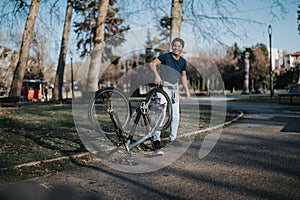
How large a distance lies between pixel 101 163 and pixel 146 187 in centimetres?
138

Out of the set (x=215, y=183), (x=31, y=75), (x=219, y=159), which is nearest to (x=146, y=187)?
(x=215, y=183)

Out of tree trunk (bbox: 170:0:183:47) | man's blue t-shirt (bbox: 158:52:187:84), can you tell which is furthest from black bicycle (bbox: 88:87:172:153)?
tree trunk (bbox: 170:0:183:47)

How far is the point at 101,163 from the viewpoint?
4695 millimetres

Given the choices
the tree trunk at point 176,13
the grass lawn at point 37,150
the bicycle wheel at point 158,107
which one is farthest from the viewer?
the tree trunk at point 176,13

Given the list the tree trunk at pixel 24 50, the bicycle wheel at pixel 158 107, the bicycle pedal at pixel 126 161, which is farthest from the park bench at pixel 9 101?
the bicycle pedal at pixel 126 161

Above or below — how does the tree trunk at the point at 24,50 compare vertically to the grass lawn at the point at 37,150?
above

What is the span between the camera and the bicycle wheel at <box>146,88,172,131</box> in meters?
5.22

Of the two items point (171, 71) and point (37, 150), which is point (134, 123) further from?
point (37, 150)

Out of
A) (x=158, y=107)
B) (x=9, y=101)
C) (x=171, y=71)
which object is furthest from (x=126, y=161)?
(x=9, y=101)

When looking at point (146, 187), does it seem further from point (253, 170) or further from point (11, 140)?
point (11, 140)

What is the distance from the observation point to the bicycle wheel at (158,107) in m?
5.22

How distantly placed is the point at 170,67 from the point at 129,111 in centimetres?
123

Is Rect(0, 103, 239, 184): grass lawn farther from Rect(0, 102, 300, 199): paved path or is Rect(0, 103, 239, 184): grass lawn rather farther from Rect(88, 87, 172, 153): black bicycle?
Rect(88, 87, 172, 153): black bicycle

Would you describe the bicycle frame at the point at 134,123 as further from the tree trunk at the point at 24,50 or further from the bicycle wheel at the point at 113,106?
the tree trunk at the point at 24,50
